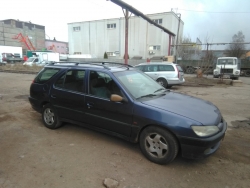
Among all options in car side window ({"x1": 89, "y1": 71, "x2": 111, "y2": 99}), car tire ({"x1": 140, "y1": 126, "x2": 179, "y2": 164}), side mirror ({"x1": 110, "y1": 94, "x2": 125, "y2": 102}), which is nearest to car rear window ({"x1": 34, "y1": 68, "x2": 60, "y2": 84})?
car side window ({"x1": 89, "y1": 71, "x2": 111, "y2": 99})

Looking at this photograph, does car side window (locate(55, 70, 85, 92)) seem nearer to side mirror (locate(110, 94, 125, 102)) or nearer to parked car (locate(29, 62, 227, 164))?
parked car (locate(29, 62, 227, 164))

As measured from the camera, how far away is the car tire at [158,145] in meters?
2.89

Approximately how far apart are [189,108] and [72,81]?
100.0 inches

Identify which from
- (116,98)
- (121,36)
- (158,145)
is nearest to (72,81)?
(116,98)

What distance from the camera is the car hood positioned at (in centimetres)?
292

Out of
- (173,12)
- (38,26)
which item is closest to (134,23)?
(173,12)

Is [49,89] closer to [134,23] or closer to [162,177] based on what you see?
[162,177]

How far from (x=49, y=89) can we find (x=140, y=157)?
269cm

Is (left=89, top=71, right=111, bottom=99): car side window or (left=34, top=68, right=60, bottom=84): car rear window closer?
(left=89, top=71, right=111, bottom=99): car side window

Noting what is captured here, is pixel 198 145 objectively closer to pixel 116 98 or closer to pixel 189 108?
pixel 189 108

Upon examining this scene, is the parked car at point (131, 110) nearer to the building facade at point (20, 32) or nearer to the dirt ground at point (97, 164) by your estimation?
the dirt ground at point (97, 164)

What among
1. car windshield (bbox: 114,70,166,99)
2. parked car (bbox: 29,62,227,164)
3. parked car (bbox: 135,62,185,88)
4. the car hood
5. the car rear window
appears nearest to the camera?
parked car (bbox: 29,62,227,164)

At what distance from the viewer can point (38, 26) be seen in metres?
77.6

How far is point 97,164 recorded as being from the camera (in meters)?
3.06
